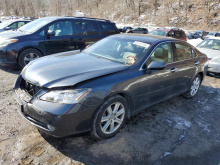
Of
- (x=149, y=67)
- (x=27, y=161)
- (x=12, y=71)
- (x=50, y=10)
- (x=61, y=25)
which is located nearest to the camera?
(x=27, y=161)

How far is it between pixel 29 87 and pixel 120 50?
Answer: 180cm

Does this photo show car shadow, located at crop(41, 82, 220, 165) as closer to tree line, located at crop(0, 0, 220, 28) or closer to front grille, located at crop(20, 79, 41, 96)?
front grille, located at crop(20, 79, 41, 96)

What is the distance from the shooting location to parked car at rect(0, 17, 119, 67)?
5.46 metres

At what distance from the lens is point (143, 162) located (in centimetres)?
255

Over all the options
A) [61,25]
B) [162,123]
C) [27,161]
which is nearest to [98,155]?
[27,161]

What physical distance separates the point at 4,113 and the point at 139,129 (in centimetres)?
248

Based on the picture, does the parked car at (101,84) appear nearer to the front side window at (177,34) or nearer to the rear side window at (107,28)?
the rear side window at (107,28)

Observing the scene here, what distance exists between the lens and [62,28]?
631cm

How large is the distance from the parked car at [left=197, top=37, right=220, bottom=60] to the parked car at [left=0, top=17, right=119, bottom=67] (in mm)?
4680

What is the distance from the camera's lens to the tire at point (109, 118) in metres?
2.63

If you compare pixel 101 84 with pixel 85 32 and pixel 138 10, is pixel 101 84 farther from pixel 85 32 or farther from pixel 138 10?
pixel 138 10

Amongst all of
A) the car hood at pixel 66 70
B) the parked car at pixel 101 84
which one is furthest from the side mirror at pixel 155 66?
the car hood at pixel 66 70

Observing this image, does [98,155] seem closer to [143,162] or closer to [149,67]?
[143,162]

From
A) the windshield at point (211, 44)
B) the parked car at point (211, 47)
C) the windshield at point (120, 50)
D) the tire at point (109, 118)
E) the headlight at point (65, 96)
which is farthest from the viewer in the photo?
the windshield at point (211, 44)
